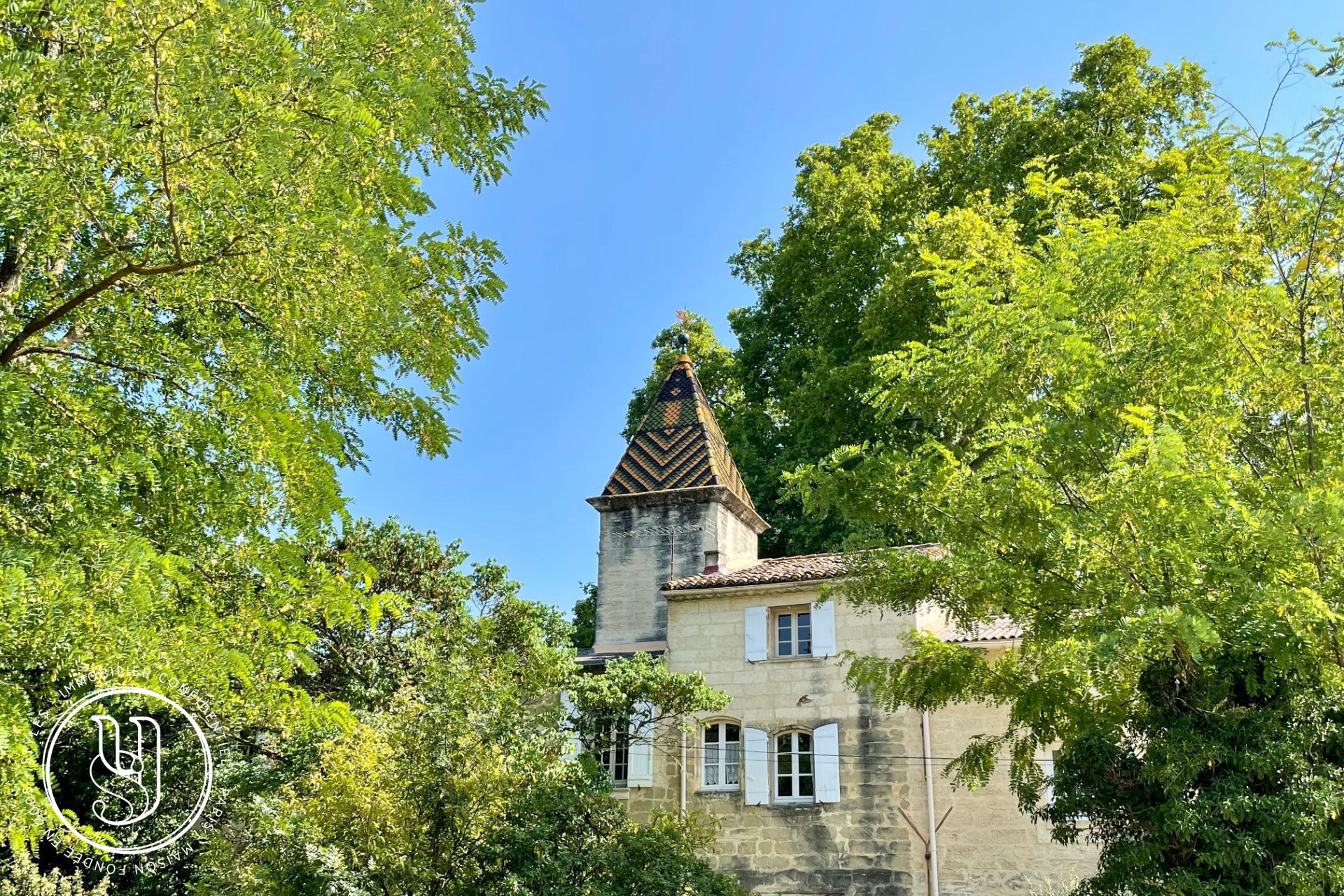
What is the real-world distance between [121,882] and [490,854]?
909cm

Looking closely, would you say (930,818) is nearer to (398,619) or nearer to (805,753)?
(805,753)

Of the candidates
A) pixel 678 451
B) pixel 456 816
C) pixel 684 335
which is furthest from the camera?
pixel 684 335

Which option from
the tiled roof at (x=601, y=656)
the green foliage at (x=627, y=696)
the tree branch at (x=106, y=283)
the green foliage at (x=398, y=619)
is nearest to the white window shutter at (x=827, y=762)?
the green foliage at (x=627, y=696)

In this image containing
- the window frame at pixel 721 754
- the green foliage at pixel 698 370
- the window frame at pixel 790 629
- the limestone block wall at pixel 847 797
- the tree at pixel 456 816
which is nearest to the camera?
the tree at pixel 456 816

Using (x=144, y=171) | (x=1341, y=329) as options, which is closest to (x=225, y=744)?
(x=144, y=171)

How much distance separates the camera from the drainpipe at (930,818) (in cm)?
1545

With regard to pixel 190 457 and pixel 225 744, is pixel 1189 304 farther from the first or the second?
pixel 225 744

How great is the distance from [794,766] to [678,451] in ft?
25.3

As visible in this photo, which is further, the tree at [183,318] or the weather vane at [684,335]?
the weather vane at [684,335]

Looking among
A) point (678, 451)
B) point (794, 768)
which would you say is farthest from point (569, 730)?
point (678, 451)

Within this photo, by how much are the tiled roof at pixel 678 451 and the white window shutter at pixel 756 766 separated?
18.3 ft

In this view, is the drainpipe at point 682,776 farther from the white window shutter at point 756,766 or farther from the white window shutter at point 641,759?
the white window shutter at point 756,766

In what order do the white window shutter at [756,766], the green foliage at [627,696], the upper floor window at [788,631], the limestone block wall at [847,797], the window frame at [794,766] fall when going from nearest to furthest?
1. the limestone block wall at [847,797]
2. the green foliage at [627,696]
3. the window frame at [794,766]
4. the white window shutter at [756,766]
5. the upper floor window at [788,631]

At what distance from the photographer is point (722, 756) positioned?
1755cm
